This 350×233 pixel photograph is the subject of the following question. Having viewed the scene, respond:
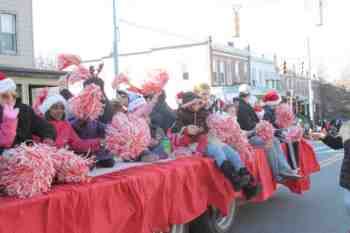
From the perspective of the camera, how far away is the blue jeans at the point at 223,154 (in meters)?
5.45

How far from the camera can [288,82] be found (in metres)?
57.4

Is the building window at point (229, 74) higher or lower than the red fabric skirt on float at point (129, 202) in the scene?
higher

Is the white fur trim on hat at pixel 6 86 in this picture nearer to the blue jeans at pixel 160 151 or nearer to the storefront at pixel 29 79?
the blue jeans at pixel 160 151

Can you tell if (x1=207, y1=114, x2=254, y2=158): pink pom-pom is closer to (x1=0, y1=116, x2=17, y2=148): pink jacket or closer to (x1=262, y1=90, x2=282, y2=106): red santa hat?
(x1=262, y1=90, x2=282, y2=106): red santa hat

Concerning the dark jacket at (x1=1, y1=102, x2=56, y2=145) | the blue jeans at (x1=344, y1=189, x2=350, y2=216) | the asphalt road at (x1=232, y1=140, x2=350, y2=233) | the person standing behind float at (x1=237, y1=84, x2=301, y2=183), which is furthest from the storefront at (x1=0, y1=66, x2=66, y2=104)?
the blue jeans at (x1=344, y1=189, x2=350, y2=216)

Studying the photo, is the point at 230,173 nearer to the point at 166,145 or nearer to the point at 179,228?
the point at 179,228

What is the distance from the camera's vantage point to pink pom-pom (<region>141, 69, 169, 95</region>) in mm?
5770

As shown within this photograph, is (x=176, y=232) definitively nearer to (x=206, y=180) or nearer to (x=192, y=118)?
(x=206, y=180)

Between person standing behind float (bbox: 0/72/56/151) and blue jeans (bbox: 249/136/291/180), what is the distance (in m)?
3.62

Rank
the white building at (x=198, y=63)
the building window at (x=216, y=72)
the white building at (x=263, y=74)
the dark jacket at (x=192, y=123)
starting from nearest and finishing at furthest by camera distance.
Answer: the dark jacket at (x=192, y=123)
the white building at (x=198, y=63)
the building window at (x=216, y=72)
the white building at (x=263, y=74)

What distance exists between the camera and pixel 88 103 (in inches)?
181

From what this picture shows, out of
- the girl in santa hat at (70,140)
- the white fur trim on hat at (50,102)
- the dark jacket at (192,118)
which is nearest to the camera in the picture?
the girl in santa hat at (70,140)

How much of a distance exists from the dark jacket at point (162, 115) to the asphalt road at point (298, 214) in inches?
72.0

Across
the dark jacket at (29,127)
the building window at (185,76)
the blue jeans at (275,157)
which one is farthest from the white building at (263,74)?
the dark jacket at (29,127)
